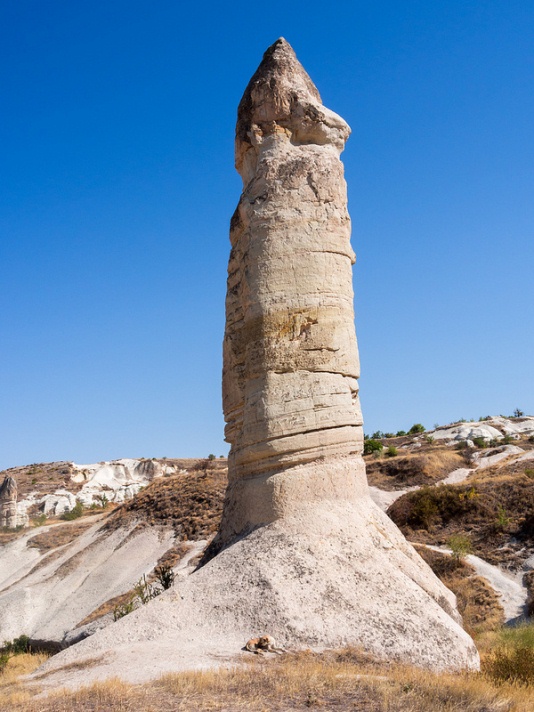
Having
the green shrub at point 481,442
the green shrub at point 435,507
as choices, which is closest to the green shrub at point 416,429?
the green shrub at point 481,442

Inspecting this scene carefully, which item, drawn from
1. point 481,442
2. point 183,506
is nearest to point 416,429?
point 481,442

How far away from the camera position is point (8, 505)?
117ft

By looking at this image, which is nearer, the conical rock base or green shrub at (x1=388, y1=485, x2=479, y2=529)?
the conical rock base

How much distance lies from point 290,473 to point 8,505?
101 ft

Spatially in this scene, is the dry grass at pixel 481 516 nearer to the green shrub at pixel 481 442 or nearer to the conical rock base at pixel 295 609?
the conical rock base at pixel 295 609

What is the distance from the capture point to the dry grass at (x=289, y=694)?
530 centimetres

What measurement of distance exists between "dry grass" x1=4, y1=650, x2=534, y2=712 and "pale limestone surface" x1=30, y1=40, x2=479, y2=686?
0.55 m

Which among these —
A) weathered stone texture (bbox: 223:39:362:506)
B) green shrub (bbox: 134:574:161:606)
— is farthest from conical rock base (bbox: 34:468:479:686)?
green shrub (bbox: 134:574:161:606)

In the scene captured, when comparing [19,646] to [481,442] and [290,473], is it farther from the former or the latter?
[481,442]

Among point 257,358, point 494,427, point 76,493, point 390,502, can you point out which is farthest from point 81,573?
point 494,427

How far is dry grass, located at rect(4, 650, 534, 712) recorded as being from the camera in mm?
5305

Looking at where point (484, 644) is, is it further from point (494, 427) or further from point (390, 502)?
point (494, 427)

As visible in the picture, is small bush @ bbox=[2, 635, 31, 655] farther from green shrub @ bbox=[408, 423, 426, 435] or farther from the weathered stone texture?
green shrub @ bbox=[408, 423, 426, 435]

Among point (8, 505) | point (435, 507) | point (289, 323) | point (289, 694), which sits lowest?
point (289, 694)
